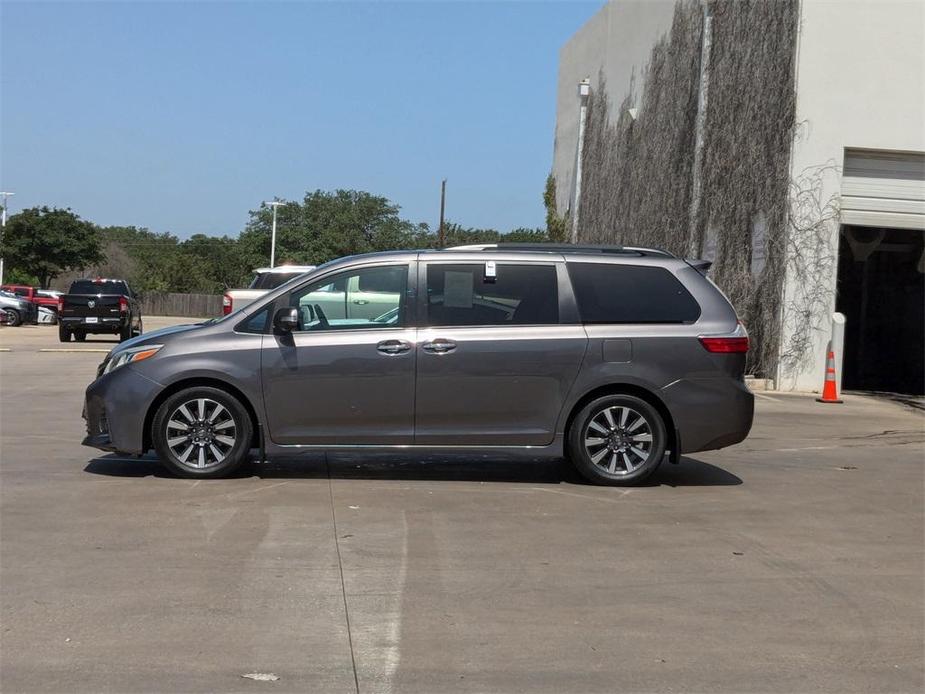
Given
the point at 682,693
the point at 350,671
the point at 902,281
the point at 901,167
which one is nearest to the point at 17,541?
the point at 350,671

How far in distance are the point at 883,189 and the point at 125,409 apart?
14.3 m

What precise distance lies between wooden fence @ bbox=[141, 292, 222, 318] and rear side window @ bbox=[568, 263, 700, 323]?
69.1 metres

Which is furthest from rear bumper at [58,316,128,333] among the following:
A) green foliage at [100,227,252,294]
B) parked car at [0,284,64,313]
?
green foliage at [100,227,252,294]

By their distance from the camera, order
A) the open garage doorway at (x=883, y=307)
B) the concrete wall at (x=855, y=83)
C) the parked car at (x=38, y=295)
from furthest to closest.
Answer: the parked car at (x=38, y=295), the open garage doorway at (x=883, y=307), the concrete wall at (x=855, y=83)

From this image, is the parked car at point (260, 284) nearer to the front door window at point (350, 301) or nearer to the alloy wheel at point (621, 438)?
the front door window at point (350, 301)

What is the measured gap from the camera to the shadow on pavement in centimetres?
941

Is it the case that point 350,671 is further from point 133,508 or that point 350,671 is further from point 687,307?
point 687,307

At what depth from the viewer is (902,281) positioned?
2473 cm

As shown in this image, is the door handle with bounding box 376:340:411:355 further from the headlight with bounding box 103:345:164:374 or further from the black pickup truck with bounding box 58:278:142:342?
the black pickup truck with bounding box 58:278:142:342

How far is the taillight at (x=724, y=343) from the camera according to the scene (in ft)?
29.8

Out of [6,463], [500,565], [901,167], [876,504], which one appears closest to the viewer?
[500,565]

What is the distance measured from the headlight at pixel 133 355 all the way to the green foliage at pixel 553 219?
28994mm

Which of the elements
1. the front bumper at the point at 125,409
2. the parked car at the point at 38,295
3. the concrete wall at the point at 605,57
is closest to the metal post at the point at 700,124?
the concrete wall at the point at 605,57

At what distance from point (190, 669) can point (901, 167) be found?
673 inches
